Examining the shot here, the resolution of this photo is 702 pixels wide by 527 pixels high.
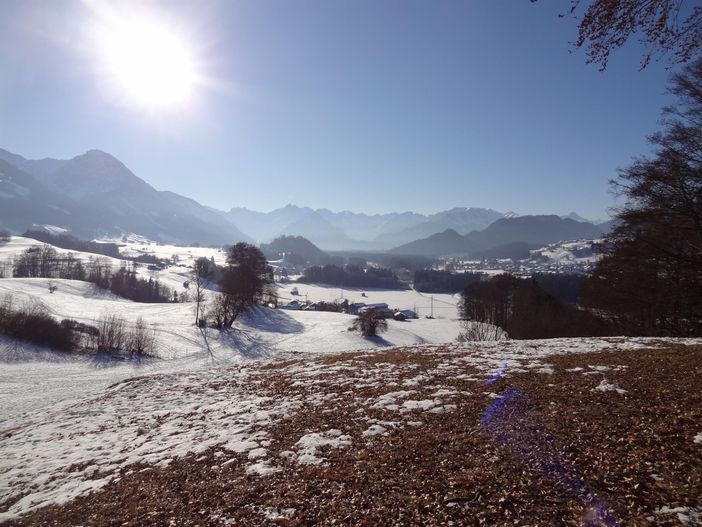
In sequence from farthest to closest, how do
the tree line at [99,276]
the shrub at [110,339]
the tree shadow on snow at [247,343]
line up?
the tree line at [99,276] < the tree shadow on snow at [247,343] < the shrub at [110,339]

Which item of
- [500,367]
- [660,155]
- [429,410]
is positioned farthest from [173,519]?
[660,155]

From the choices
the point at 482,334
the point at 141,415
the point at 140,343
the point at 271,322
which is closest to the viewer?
the point at 141,415

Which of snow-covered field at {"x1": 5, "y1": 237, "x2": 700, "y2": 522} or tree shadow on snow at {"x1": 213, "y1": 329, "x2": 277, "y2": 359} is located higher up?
snow-covered field at {"x1": 5, "y1": 237, "x2": 700, "y2": 522}

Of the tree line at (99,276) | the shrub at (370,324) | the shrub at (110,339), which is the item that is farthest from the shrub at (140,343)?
the tree line at (99,276)

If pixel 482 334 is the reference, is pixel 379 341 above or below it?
below

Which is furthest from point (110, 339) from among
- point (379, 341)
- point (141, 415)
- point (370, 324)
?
point (379, 341)

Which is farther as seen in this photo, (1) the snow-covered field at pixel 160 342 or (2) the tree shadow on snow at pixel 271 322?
(2) the tree shadow on snow at pixel 271 322

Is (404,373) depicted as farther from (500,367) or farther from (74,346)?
(74,346)

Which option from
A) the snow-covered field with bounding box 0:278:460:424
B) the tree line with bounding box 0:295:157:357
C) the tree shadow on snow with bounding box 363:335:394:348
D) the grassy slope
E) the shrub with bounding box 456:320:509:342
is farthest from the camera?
the tree shadow on snow with bounding box 363:335:394:348

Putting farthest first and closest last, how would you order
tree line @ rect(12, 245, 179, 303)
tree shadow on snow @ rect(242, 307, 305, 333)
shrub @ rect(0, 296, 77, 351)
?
1. tree line @ rect(12, 245, 179, 303)
2. tree shadow on snow @ rect(242, 307, 305, 333)
3. shrub @ rect(0, 296, 77, 351)

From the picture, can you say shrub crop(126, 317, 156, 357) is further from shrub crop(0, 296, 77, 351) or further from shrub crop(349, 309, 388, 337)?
shrub crop(349, 309, 388, 337)

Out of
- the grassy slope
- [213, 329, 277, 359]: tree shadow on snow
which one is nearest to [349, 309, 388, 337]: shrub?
[213, 329, 277, 359]: tree shadow on snow

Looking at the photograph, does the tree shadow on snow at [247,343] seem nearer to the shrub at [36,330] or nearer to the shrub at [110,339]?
the shrub at [110,339]

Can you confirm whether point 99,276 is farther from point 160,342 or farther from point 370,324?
point 370,324
